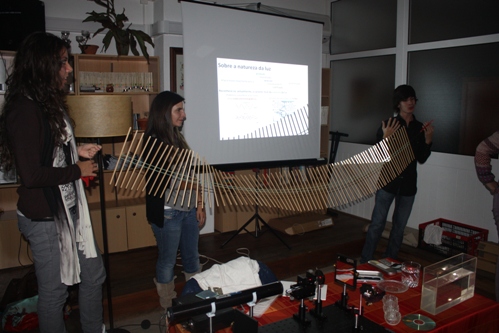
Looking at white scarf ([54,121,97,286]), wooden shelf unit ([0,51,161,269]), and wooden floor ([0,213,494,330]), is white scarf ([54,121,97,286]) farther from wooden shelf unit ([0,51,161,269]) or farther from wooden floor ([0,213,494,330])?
wooden shelf unit ([0,51,161,269])

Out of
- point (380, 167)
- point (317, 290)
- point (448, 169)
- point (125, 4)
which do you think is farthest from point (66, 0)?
point (448, 169)

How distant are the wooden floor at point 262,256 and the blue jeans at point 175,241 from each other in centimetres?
66

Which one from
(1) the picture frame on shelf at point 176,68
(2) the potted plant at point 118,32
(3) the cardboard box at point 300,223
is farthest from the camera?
(3) the cardboard box at point 300,223

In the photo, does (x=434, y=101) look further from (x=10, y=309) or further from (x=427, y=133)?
(x=10, y=309)

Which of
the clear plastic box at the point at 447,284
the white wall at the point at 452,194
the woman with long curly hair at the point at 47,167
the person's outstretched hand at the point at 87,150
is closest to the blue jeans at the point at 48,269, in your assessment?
the woman with long curly hair at the point at 47,167

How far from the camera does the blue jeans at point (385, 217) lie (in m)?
3.55

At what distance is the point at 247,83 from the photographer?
3.54 m

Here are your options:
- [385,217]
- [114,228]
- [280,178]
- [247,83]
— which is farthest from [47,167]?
[385,217]

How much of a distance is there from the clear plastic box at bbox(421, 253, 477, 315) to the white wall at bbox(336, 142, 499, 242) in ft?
7.77

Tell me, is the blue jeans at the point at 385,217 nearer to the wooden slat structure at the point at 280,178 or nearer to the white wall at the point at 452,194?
the wooden slat structure at the point at 280,178

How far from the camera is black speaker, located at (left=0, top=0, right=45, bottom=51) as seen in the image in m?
3.61

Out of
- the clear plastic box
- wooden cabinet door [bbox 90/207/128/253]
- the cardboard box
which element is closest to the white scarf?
the clear plastic box

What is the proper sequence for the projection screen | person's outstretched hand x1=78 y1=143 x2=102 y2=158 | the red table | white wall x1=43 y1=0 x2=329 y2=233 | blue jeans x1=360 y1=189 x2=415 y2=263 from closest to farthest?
the red table, person's outstretched hand x1=78 y1=143 x2=102 y2=158, the projection screen, blue jeans x1=360 y1=189 x2=415 y2=263, white wall x1=43 y1=0 x2=329 y2=233

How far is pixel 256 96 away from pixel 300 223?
5.91ft
